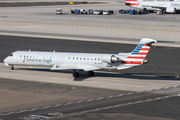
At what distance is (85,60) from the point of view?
159 feet

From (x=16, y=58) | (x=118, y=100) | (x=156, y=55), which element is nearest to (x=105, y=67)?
(x=118, y=100)

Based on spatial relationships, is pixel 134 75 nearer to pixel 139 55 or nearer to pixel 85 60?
pixel 139 55

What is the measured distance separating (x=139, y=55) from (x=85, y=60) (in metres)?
7.93

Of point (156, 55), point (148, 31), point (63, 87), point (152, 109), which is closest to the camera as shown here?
point (152, 109)


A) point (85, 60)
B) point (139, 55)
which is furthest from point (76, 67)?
point (139, 55)

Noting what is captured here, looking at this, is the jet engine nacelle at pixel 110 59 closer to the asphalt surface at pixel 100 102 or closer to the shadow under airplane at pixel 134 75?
the shadow under airplane at pixel 134 75

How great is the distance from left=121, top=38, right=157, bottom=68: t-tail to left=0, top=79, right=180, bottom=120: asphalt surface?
19.7 feet

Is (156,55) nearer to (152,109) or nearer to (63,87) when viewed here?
(63,87)

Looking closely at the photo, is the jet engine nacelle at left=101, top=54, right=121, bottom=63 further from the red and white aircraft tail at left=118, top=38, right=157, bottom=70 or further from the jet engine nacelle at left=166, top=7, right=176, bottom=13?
the jet engine nacelle at left=166, top=7, right=176, bottom=13

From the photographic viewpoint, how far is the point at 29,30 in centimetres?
10362

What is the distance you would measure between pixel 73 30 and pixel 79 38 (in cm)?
1533

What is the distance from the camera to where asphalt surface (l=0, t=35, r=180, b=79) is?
54.3 metres

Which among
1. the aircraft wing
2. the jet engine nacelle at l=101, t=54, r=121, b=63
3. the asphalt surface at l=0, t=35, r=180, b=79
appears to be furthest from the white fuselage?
the asphalt surface at l=0, t=35, r=180, b=79

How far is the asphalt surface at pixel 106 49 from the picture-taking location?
5434 cm
